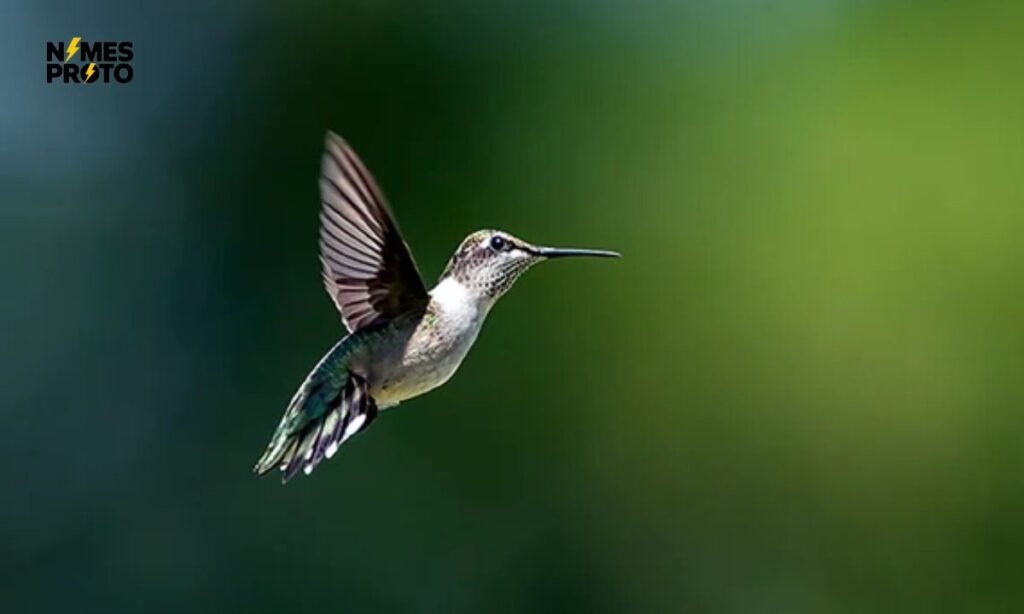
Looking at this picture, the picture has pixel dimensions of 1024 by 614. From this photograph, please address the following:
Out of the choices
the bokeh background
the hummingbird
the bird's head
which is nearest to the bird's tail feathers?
the hummingbird

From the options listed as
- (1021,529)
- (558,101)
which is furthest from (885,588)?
(558,101)

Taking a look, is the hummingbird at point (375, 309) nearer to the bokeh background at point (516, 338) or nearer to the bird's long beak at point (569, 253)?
the bird's long beak at point (569, 253)

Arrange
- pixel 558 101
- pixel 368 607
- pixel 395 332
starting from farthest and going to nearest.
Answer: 1. pixel 558 101
2. pixel 368 607
3. pixel 395 332

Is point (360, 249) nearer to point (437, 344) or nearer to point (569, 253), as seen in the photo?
point (437, 344)

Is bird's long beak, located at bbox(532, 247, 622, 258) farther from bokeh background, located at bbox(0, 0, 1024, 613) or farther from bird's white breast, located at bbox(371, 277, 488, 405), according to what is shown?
bokeh background, located at bbox(0, 0, 1024, 613)

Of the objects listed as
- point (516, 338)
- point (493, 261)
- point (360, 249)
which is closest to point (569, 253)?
point (493, 261)

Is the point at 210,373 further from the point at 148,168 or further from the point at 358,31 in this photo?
the point at 358,31
